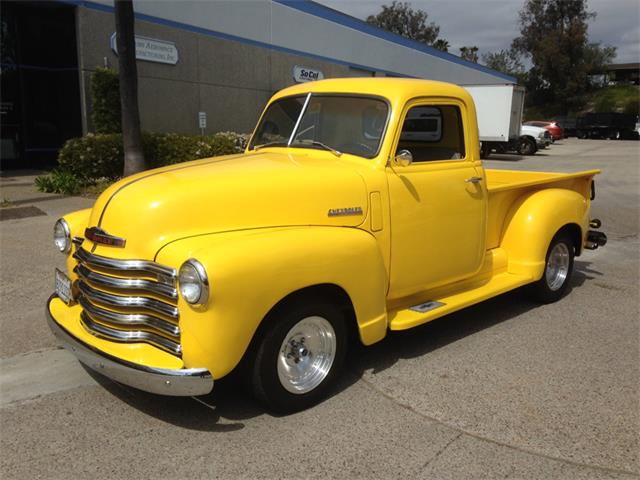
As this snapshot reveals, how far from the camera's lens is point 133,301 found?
3.03 m

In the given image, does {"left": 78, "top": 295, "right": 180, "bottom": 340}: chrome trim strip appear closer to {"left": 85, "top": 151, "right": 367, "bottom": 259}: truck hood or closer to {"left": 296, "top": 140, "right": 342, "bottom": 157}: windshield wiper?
{"left": 85, "top": 151, "right": 367, "bottom": 259}: truck hood

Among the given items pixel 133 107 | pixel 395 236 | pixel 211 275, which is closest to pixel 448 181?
pixel 395 236

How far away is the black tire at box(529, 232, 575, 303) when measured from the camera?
539 centimetres

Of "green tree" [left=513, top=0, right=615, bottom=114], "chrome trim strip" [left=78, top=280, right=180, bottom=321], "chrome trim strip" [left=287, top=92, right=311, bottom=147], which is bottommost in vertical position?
"chrome trim strip" [left=78, top=280, right=180, bottom=321]

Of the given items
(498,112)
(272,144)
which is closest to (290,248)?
(272,144)

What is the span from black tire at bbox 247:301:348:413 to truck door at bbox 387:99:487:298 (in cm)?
76

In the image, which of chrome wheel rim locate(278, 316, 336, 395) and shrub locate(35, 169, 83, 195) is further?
shrub locate(35, 169, 83, 195)

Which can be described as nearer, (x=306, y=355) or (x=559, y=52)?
(x=306, y=355)

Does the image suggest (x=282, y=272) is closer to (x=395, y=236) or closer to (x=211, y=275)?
(x=211, y=275)

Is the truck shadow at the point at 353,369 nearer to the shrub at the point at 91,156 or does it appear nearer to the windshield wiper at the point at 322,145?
the windshield wiper at the point at 322,145

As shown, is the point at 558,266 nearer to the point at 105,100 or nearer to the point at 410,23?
the point at 105,100

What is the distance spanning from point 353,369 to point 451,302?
0.95 metres

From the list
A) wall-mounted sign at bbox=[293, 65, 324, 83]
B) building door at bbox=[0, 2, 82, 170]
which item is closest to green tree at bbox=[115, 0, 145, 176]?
building door at bbox=[0, 2, 82, 170]

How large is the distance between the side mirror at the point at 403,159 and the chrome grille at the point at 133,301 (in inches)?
71.7
